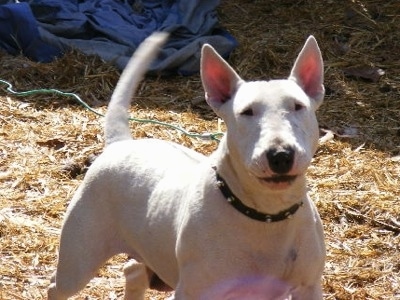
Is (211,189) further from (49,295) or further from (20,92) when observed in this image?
(20,92)

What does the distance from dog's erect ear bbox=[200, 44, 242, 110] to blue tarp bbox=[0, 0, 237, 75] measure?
156 inches

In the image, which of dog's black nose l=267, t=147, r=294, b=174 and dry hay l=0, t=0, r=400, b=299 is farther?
dry hay l=0, t=0, r=400, b=299

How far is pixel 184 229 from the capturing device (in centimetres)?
314

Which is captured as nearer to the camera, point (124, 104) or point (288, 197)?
point (288, 197)

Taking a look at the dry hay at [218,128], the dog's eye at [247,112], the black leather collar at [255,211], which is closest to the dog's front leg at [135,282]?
the dry hay at [218,128]

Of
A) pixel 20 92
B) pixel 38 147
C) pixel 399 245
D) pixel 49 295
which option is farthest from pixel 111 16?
pixel 49 295

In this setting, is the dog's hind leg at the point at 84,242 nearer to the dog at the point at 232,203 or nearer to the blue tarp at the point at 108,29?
the dog at the point at 232,203

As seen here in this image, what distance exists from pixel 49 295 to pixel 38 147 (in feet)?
7.52

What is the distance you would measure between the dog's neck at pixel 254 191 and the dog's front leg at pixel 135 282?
0.96 m

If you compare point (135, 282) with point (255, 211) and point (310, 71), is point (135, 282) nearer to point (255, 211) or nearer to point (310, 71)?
point (255, 211)

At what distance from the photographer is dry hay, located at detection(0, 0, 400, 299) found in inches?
178

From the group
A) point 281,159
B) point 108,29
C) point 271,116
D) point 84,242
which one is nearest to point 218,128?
point 108,29

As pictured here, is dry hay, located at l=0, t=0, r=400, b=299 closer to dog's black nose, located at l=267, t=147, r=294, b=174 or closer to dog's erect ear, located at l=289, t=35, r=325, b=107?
dog's erect ear, located at l=289, t=35, r=325, b=107

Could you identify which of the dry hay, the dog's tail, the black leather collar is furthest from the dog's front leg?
the black leather collar
